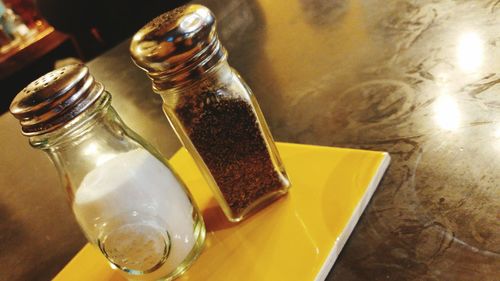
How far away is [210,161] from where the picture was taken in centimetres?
50

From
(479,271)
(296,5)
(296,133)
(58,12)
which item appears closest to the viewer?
(479,271)

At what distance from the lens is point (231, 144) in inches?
19.4

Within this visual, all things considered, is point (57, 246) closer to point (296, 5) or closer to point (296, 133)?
point (296, 133)

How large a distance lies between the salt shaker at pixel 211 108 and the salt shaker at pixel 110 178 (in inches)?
1.9

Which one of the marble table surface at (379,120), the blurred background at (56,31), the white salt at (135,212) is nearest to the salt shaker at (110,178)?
the white salt at (135,212)

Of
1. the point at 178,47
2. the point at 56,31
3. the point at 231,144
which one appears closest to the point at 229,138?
the point at 231,144

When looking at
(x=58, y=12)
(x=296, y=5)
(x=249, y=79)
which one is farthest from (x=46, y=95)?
(x=58, y=12)

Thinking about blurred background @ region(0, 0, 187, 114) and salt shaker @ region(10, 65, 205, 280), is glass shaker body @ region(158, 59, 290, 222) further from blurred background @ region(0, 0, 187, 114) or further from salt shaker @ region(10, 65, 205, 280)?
blurred background @ region(0, 0, 187, 114)

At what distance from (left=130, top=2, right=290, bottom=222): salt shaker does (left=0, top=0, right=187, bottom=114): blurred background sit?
1.38 metres

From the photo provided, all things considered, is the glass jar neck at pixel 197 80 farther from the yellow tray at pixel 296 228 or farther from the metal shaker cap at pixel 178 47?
the yellow tray at pixel 296 228

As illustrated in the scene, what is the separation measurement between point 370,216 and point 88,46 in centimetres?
195

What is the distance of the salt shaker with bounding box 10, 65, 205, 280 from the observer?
43 centimetres

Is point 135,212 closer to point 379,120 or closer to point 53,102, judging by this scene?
point 53,102

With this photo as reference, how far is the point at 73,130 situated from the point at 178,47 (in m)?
0.13
